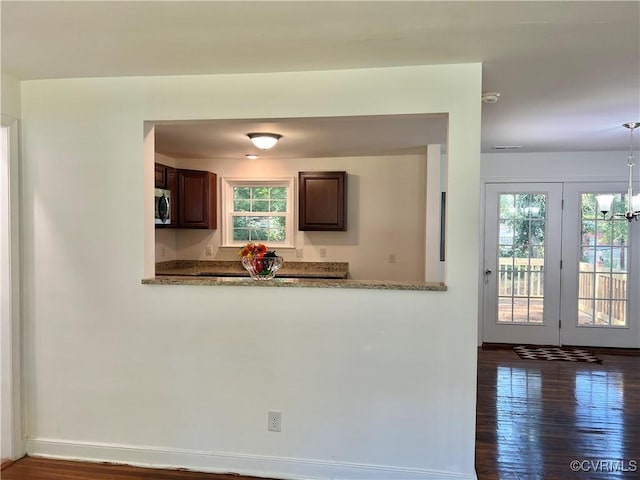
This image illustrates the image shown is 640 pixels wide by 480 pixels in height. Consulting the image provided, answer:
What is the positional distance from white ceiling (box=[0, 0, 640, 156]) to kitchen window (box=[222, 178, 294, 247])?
279 centimetres

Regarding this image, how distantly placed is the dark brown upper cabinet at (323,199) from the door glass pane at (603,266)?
2917mm

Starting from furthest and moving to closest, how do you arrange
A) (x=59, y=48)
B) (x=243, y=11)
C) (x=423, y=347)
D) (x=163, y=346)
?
(x=163, y=346) → (x=423, y=347) → (x=59, y=48) → (x=243, y=11)

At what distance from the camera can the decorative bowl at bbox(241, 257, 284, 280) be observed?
249 cm

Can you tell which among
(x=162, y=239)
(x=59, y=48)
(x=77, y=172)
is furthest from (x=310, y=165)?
(x=59, y=48)

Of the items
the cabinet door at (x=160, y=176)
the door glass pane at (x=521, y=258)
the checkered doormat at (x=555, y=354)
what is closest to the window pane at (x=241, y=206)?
the cabinet door at (x=160, y=176)

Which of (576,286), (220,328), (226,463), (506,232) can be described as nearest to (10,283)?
(220,328)

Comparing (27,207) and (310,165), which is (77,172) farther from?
(310,165)

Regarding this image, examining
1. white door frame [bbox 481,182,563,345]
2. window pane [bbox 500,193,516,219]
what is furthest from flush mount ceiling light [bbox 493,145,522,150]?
window pane [bbox 500,193,516,219]

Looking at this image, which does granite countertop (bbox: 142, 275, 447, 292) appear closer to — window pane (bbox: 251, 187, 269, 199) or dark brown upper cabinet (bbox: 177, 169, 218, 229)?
dark brown upper cabinet (bbox: 177, 169, 218, 229)

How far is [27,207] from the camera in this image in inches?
101

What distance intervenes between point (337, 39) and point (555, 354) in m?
4.40

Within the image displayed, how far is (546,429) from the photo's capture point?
2969mm

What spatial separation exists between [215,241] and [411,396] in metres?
3.46

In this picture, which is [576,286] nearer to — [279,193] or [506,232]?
[506,232]
